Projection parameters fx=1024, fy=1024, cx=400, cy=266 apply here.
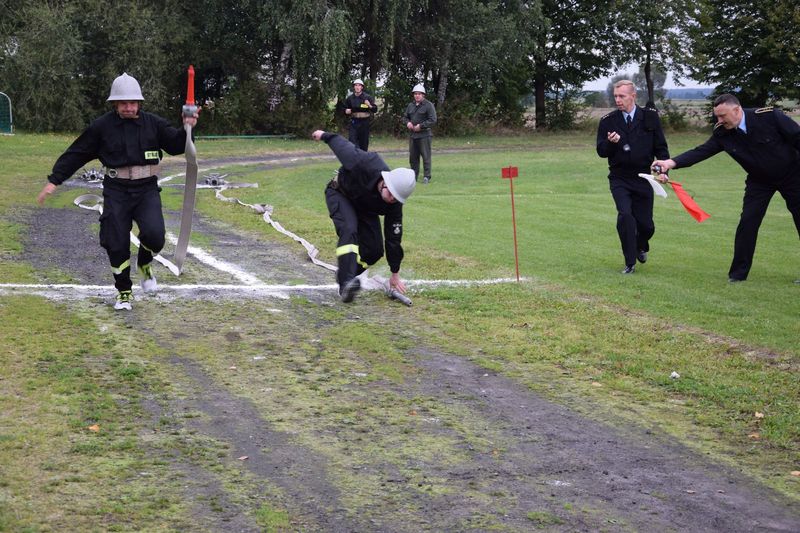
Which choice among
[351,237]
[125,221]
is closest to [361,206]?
[351,237]

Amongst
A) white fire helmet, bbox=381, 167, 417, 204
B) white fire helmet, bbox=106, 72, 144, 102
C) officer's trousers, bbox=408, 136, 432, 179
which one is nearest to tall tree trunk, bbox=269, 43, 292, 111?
officer's trousers, bbox=408, 136, 432, 179

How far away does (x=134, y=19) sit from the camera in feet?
122

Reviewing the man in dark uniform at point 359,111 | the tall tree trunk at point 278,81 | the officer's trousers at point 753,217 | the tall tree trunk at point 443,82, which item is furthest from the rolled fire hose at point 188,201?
the tall tree trunk at point 443,82

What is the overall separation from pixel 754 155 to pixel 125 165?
6910mm

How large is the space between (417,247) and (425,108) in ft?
31.1

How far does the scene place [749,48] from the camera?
49531 mm

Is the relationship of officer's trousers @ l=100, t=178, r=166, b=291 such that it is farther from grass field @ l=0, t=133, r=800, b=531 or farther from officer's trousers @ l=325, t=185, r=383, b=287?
officer's trousers @ l=325, t=185, r=383, b=287

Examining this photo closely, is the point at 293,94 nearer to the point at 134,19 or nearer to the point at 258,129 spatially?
the point at 258,129

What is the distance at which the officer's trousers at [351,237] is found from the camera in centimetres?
953

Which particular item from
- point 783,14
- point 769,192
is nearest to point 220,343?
point 769,192

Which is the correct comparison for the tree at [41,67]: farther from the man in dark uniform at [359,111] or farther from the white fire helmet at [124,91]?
the white fire helmet at [124,91]

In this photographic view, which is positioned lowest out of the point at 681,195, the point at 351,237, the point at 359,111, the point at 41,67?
the point at 351,237

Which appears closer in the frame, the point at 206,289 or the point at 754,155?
the point at 206,289

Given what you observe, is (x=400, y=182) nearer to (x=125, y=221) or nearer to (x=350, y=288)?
(x=350, y=288)
